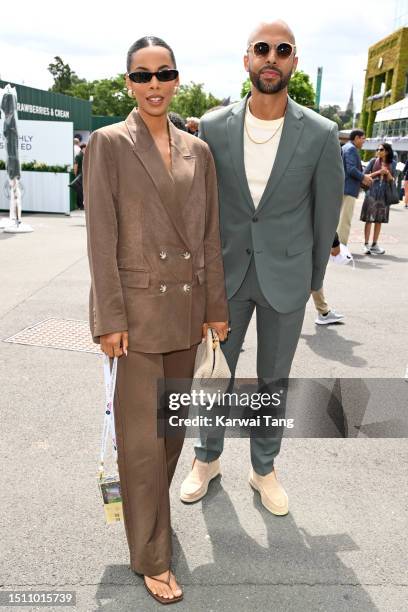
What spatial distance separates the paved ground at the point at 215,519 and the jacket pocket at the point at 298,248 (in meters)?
1.36

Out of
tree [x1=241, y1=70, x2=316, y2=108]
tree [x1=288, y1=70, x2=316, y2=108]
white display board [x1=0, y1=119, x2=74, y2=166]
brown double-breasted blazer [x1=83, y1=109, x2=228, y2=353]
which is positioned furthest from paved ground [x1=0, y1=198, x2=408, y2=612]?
tree [x1=288, y1=70, x2=316, y2=108]

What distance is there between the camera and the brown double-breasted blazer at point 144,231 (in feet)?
7.14

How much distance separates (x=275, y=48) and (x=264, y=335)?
53.6 inches

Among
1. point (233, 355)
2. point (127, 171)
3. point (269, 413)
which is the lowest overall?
point (269, 413)

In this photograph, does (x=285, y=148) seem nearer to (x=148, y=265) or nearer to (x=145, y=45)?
(x=145, y=45)

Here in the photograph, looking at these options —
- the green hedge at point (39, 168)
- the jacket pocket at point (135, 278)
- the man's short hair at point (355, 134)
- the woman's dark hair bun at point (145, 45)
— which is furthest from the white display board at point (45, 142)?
the jacket pocket at point (135, 278)

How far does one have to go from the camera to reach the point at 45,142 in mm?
15141

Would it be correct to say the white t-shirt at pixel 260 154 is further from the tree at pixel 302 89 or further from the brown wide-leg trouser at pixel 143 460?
the tree at pixel 302 89

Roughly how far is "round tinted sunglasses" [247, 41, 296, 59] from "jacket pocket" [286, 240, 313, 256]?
852mm

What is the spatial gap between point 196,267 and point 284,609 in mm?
1446

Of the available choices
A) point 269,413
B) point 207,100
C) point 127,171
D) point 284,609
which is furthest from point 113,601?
point 207,100

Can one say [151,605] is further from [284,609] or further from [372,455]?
[372,455]

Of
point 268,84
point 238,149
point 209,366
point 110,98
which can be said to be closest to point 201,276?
point 209,366

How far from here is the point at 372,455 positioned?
3.69m
